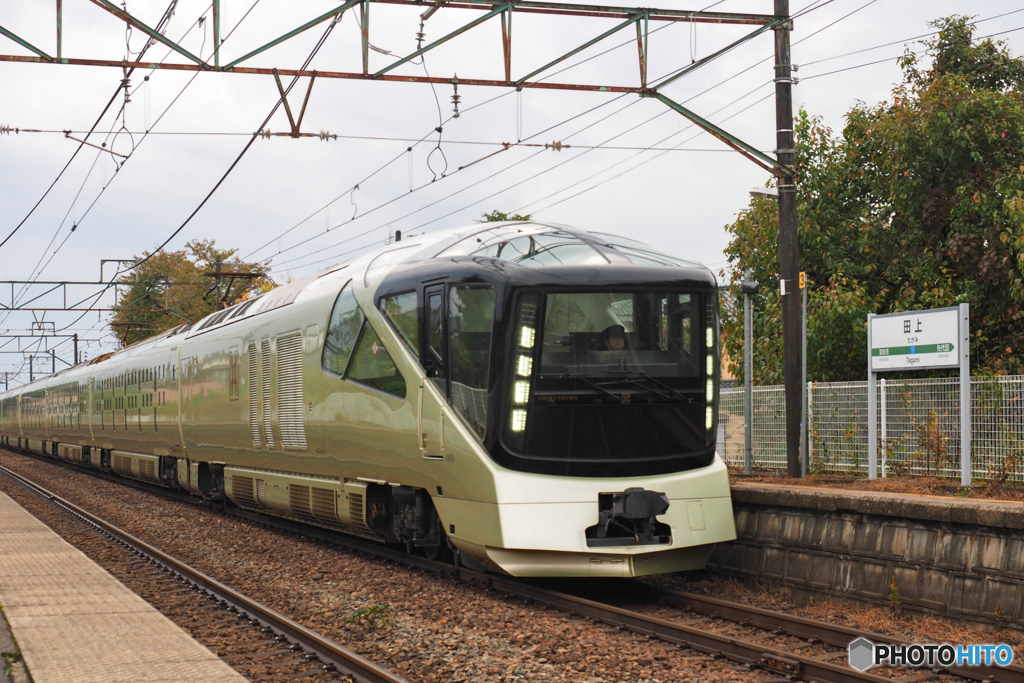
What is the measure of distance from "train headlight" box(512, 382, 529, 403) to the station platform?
3.07m

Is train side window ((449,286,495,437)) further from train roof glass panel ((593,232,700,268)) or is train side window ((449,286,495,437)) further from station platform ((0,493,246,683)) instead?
station platform ((0,493,246,683))

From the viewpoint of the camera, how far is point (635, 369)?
919cm

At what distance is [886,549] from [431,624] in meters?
3.54

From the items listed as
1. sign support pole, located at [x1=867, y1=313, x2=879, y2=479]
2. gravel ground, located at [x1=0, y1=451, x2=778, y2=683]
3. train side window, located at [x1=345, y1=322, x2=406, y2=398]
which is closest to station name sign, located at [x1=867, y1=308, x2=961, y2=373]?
sign support pole, located at [x1=867, y1=313, x2=879, y2=479]

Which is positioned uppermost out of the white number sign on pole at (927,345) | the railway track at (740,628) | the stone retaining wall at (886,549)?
the white number sign on pole at (927,345)

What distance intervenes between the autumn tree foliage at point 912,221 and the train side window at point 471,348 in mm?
9989

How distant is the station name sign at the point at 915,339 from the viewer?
1161cm

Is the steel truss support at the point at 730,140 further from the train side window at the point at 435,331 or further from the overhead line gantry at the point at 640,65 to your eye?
the train side window at the point at 435,331

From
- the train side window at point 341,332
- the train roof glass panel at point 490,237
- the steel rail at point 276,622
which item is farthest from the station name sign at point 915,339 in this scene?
the steel rail at point 276,622

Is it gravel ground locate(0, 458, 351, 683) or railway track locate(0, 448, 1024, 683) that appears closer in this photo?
railway track locate(0, 448, 1024, 683)

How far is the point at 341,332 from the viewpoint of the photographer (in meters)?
11.5

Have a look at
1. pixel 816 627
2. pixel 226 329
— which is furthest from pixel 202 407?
pixel 816 627

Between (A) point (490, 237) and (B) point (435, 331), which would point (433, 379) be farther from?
(A) point (490, 237)

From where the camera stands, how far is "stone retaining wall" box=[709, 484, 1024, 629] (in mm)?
7441
